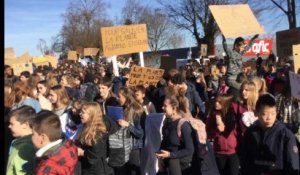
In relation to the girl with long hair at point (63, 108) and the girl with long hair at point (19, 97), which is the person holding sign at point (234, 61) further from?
the girl with long hair at point (19, 97)

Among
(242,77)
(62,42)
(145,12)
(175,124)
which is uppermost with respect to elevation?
(145,12)

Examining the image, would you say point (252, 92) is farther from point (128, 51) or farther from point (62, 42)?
point (62, 42)

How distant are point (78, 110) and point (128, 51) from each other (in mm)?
4841

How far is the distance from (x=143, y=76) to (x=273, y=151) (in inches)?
224

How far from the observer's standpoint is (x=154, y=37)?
55312mm

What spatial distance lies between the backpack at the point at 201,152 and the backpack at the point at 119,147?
85 centimetres

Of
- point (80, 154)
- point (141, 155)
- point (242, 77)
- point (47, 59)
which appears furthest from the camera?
point (47, 59)

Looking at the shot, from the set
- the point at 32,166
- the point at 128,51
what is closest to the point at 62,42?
the point at 128,51

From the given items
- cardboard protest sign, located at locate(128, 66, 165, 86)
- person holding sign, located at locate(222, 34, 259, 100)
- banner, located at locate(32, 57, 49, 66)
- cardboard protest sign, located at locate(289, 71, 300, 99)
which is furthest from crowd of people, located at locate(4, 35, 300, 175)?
banner, located at locate(32, 57, 49, 66)

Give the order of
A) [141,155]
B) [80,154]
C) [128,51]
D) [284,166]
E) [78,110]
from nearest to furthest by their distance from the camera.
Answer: [284,166] → [80,154] → [78,110] → [141,155] → [128,51]

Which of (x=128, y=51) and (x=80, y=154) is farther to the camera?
(x=128, y=51)

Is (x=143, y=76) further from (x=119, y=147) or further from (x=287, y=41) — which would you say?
(x=119, y=147)

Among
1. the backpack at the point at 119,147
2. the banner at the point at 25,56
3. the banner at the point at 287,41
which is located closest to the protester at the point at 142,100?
Answer: the backpack at the point at 119,147

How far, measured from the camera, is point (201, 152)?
595 cm
